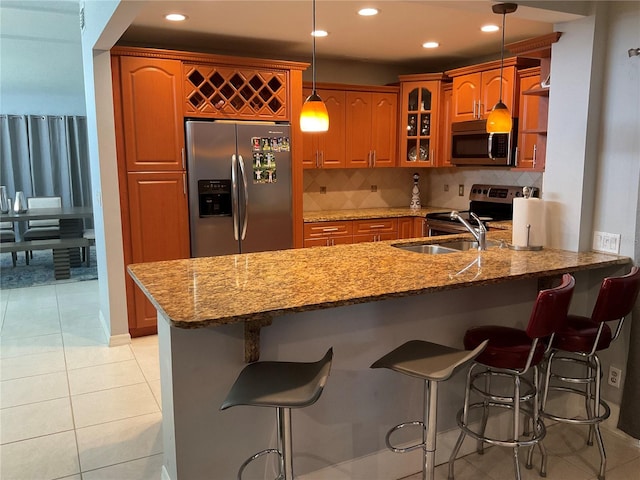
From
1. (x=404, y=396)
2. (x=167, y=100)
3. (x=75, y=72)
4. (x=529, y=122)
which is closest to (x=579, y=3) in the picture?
(x=529, y=122)

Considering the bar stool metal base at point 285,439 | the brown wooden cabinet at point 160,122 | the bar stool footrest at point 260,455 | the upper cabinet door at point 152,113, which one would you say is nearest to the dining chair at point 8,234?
the brown wooden cabinet at point 160,122

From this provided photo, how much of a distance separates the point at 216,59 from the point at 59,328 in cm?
270

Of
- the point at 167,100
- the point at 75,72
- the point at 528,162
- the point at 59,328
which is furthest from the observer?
the point at 75,72

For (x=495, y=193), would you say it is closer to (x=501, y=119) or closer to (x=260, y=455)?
(x=501, y=119)

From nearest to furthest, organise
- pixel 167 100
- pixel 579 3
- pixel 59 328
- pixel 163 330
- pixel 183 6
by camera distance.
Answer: pixel 163 330 < pixel 579 3 < pixel 183 6 < pixel 167 100 < pixel 59 328

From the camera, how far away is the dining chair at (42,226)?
6.99 meters

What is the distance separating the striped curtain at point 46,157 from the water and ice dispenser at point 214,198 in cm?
571

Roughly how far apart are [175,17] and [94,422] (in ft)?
8.81

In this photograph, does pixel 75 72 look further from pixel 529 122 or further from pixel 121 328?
pixel 529 122

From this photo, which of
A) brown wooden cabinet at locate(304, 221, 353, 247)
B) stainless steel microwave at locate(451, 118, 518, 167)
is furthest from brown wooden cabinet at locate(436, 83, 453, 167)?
brown wooden cabinet at locate(304, 221, 353, 247)

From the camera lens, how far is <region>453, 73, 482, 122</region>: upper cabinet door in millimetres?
4688

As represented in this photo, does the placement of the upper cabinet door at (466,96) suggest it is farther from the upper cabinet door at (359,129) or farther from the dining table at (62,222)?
the dining table at (62,222)

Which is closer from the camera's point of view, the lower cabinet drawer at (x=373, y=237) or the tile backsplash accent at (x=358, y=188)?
the lower cabinet drawer at (x=373, y=237)

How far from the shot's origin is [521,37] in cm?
434
